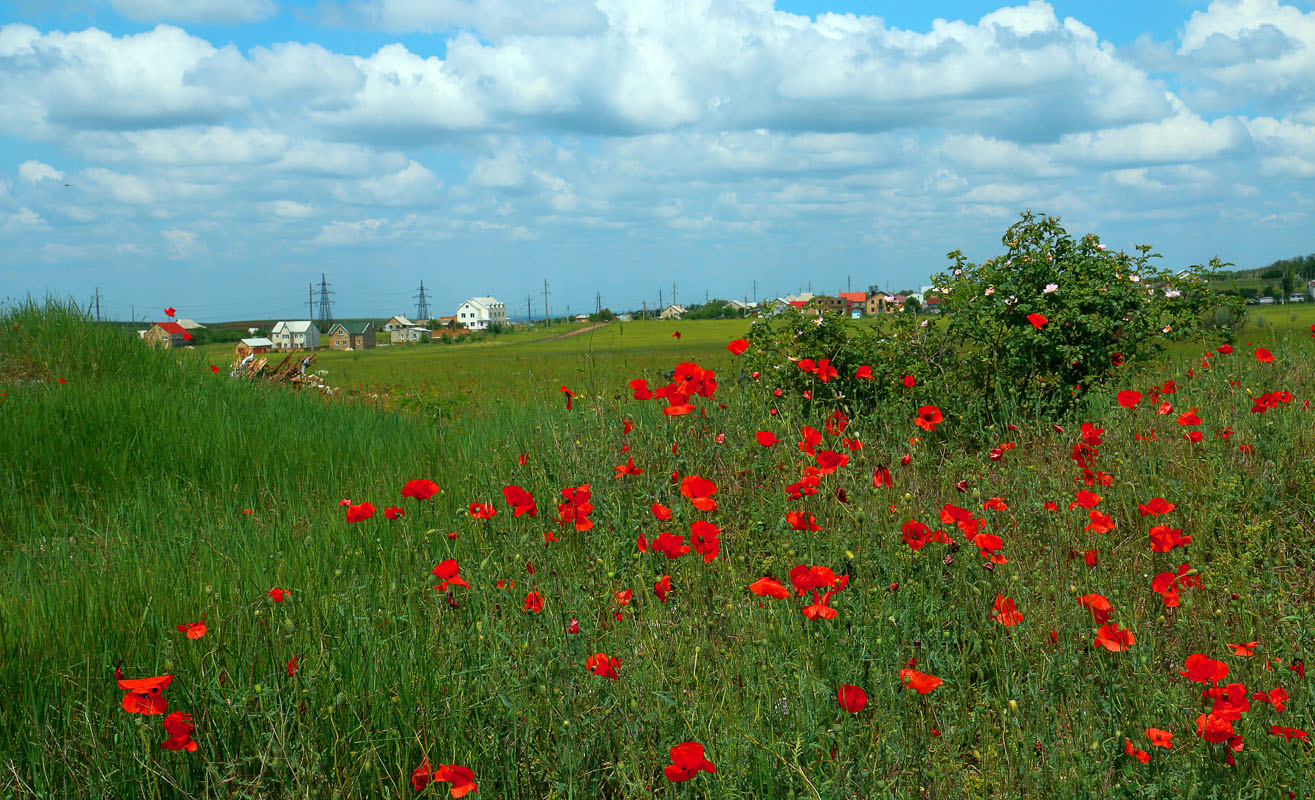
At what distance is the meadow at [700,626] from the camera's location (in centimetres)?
221

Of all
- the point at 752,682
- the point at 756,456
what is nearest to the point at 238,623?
the point at 752,682

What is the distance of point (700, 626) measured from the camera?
9.26 feet

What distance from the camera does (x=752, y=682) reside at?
2426 millimetres

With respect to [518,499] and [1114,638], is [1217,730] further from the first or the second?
[518,499]

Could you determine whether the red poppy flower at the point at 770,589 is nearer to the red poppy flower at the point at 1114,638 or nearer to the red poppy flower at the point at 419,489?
the red poppy flower at the point at 1114,638

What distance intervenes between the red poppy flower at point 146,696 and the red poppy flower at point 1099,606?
2.45 metres

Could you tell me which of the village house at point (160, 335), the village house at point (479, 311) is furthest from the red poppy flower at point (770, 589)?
the village house at point (479, 311)

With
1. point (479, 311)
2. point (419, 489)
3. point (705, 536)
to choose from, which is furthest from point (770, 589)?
point (479, 311)

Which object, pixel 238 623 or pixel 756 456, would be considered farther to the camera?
pixel 756 456

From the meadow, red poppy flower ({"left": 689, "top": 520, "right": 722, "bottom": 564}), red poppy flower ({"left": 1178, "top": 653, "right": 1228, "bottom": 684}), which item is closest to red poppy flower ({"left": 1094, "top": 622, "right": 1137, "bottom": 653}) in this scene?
the meadow

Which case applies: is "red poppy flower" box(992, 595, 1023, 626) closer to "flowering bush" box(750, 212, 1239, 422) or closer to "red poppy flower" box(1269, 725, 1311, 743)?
"red poppy flower" box(1269, 725, 1311, 743)

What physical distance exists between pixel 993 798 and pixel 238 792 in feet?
6.51

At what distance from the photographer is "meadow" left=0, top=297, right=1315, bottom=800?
2205 millimetres

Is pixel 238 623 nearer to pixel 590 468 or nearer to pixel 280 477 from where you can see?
pixel 590 468
